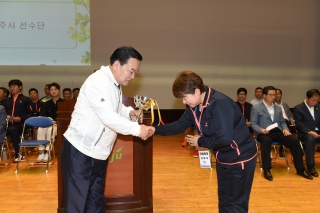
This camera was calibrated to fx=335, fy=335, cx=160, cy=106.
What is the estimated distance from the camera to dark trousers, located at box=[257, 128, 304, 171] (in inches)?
184

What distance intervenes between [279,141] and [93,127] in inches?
140

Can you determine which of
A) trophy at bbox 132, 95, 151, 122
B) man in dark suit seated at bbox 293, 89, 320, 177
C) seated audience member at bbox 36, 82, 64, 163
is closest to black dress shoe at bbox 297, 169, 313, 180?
man in dark suit seated at bbox 293, 89, 320, 177

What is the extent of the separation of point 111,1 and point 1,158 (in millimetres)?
4256

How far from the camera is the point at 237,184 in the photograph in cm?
218

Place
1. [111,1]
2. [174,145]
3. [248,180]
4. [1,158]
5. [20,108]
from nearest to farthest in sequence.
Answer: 1. [248,180]
2. [1,158]
3. [20,108]
4. [174,145]
5. [111,1]

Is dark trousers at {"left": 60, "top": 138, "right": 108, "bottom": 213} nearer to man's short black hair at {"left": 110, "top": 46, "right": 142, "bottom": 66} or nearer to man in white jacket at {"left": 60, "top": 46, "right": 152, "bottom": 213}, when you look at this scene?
man in white jacket at {"left": 60, "top": 46, "right": 152, "bottom": 213}

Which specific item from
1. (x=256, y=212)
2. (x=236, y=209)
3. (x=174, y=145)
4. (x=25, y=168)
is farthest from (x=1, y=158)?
(x=236, y=209)

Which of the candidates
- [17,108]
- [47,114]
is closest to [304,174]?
[47,114]

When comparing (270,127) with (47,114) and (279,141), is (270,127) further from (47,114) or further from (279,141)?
(47,114)

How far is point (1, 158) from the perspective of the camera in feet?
17.8

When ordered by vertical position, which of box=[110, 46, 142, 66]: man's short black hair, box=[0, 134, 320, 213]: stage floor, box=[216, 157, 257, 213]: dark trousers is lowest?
box=[0, 134, 320, 213]: stage floor

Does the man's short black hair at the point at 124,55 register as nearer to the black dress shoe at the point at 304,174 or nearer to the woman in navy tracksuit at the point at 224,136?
the woman in navy tracksuit at the point at 224,136

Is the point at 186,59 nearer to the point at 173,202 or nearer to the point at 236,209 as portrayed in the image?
the point at 173,202

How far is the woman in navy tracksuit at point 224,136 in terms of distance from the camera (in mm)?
2053
